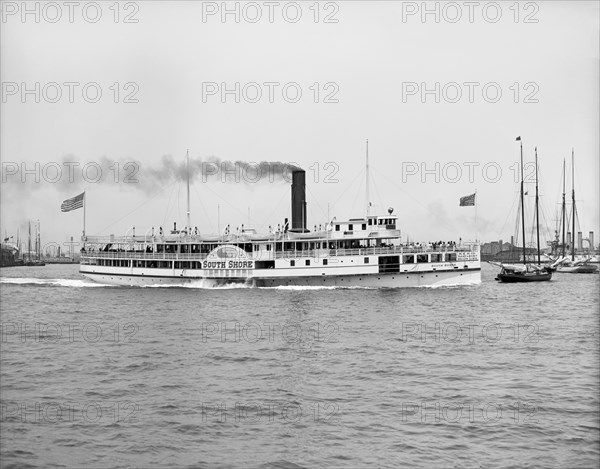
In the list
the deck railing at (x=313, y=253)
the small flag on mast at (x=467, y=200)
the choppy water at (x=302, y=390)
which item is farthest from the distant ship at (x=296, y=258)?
the choppy water at (x=302, y=390)

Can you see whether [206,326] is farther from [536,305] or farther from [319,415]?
[536,305]

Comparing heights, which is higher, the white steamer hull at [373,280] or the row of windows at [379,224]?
the row of windows at [379,224]

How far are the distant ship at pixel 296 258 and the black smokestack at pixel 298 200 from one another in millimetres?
103

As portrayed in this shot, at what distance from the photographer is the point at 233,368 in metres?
24.3

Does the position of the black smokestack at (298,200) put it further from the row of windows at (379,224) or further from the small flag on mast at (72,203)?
the small flag on mast at (72,203)

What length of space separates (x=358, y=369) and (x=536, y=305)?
28792mm

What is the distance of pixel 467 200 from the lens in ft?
210

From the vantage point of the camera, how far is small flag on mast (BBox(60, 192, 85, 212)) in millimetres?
64062

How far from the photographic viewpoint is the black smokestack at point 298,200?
67062 mm

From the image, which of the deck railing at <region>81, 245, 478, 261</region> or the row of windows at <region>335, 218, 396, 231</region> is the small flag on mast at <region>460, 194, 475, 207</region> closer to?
the deck railing at <region>81, 245, 478, 261</region>

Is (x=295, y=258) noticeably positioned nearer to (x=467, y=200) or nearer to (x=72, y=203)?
(x=467, y=200)

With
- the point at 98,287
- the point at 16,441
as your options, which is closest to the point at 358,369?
the point at 16,441

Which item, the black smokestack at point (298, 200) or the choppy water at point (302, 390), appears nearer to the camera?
the choppy water at point (302, 390)

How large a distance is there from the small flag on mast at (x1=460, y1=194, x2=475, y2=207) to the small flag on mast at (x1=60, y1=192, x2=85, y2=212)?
3764 centimetres
